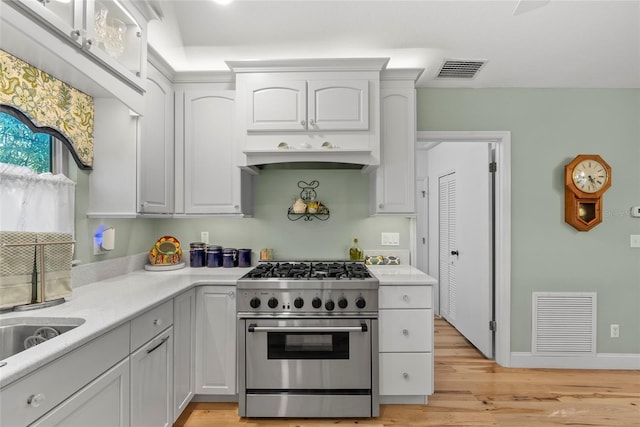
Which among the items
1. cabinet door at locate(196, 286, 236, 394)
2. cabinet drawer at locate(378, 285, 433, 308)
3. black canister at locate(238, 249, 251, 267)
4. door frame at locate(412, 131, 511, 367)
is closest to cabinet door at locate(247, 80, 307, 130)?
black canister at locate(238, 249, 251, 267)

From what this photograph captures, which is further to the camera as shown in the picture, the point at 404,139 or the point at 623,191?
the point at 623,191

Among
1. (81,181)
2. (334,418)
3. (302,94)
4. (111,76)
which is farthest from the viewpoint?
(302,94)

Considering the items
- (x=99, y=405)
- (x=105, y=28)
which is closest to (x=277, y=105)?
(x=105, y=28)

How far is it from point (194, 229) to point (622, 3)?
3371 mm

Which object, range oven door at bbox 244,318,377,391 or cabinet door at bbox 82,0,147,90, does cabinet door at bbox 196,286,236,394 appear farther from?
cabinet door at bbox 82,0,147,90

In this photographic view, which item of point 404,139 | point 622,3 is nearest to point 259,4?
point 404,139

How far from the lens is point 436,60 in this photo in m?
2.72

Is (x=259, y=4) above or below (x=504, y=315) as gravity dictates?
above

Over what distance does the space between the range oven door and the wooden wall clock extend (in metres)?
2.17

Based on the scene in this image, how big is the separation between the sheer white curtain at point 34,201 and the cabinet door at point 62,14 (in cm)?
73

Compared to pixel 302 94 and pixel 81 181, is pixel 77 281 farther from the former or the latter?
pixel 302 94

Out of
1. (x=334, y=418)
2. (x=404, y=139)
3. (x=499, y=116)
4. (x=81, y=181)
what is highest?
(x=499, y=116)

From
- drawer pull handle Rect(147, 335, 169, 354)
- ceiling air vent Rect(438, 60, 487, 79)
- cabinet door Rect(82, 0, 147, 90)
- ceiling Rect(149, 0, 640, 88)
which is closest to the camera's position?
cabinet door Rect(82, 0, 147, 90)

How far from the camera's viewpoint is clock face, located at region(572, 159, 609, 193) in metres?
3.02
